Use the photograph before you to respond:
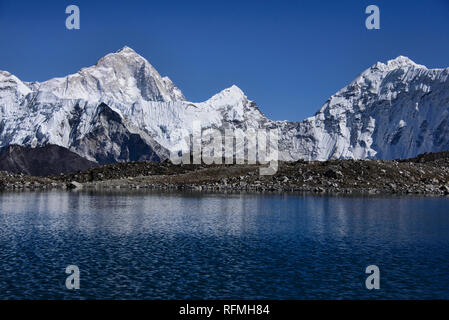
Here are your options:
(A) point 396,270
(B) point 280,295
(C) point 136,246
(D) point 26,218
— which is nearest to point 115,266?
(C) point 136,246

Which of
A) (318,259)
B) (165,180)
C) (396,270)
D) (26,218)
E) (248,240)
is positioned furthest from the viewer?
(165,180)

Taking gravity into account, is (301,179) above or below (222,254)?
above

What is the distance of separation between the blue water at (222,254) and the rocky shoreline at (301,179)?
2697 inches

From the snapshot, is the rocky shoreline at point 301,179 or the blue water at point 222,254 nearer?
the blue water at point 222,254

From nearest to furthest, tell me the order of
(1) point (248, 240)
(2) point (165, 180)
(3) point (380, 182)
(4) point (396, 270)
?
(4) point (396, 270) < (1) point (248, 240) < (3) point (380, 182) < (2) point (165, 180)

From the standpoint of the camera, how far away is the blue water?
3322cm

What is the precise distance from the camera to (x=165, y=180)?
Answer: 17725 centimetres

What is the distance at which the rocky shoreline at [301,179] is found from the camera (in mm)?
146625

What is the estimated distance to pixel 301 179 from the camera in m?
157

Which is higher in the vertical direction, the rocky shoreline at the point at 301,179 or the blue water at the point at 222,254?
the rocky shoreline at the point at 301,179

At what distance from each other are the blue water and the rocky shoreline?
6852 centimetres

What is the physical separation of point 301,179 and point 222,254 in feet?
379

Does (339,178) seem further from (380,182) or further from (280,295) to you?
(280,295)

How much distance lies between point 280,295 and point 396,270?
41.2ft
